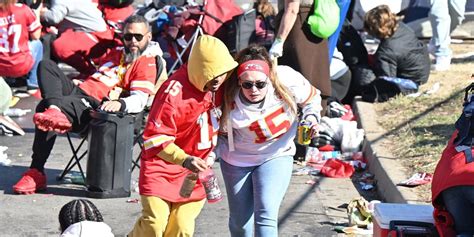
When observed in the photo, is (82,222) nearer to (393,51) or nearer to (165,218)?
(165,218)

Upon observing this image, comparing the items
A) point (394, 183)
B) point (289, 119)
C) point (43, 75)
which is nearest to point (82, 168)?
point (43, 75)

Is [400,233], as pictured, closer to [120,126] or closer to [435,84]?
[120,126]

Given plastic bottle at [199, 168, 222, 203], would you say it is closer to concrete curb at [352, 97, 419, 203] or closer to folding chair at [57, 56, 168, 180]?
concrete curb at [352, 97, 419, 203]

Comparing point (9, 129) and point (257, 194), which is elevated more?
point (257, 194)

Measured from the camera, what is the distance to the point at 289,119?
626 cm

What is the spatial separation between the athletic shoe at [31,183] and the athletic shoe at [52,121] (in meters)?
0.40

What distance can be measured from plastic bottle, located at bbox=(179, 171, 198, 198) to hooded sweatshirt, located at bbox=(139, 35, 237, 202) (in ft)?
0.40

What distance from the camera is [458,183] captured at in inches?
222

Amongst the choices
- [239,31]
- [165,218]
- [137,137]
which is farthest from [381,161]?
[239,31]

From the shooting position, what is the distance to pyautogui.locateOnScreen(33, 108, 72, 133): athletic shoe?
8.53 metres

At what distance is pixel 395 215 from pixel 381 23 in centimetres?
554

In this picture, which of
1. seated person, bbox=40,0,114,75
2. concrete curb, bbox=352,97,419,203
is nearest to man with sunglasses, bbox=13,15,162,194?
concrete curb, bbox=352,97,419,203

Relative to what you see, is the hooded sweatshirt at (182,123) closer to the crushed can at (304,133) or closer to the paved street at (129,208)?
the crushed can at (304,133)

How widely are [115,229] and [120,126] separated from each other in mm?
1074
